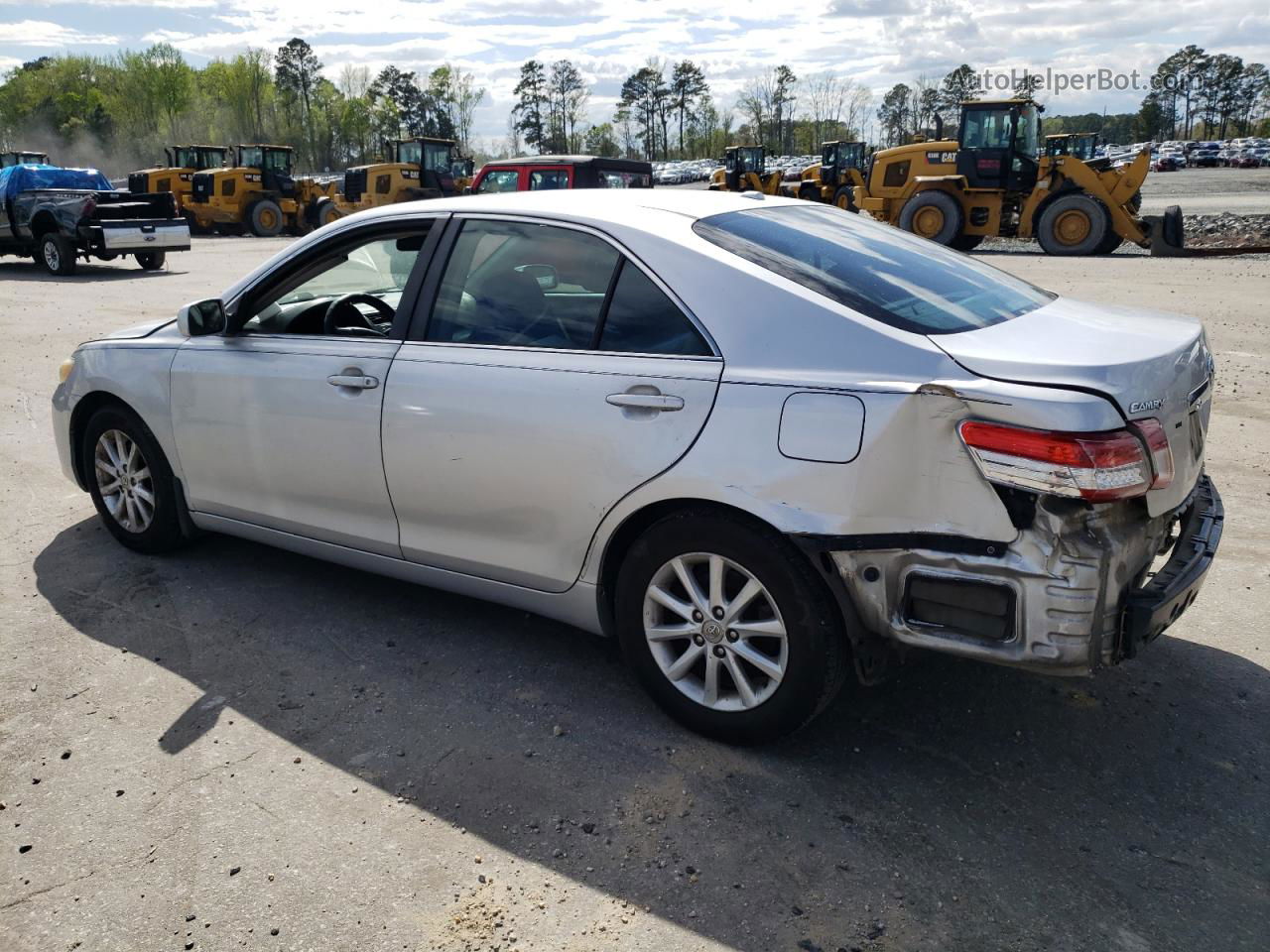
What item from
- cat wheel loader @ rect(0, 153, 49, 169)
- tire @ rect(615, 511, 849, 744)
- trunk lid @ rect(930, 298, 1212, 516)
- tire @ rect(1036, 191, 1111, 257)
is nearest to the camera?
trunk lid @ rect(930, 298, 1212, 516)

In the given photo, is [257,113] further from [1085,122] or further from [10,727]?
[10,727]

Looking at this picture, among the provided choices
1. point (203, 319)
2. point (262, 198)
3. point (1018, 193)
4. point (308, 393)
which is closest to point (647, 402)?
point (308, 393)

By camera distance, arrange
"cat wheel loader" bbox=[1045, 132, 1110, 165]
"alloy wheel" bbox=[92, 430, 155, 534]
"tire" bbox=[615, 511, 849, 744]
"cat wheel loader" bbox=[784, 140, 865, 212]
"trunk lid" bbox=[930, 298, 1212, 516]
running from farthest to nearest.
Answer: "cat wheel loader" bbox=[1045, 132, 1110, 165], "cat wheel loader" bbox=[784, 140, 865, 212], "alloy wheel" bbox=[92, 430, 155, 534], "tire" bbox=[615, 511, 849, 744], "trunk lid" bbox=[930, 298, 1212, 516]

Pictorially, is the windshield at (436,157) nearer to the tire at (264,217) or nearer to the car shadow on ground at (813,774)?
the tire at (264,217)

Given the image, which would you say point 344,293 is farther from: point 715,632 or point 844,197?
point 844,197

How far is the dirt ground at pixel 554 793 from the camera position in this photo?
2482 mm

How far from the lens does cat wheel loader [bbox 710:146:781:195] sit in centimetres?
3195

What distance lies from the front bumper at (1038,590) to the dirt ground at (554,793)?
0.53 m

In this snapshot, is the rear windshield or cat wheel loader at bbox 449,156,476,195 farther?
cat wheel loader at bbox 449,156,476,195

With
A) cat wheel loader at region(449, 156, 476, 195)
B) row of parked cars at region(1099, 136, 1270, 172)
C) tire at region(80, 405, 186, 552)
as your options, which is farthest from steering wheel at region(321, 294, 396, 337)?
row of parked cars at region(1099, 136, 1270, 172)

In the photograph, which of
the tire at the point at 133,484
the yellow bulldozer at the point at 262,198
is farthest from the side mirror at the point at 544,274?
the yellow bulldozer at the point at 262,198

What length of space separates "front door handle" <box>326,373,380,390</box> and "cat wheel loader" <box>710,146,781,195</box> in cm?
2852

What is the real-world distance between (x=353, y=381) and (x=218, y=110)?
106 m

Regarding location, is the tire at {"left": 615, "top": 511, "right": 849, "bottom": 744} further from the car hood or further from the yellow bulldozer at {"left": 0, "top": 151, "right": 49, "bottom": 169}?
the yellow bulldozer at {"left": 0, "top": 151, "right": 49, "bottom": 169}
